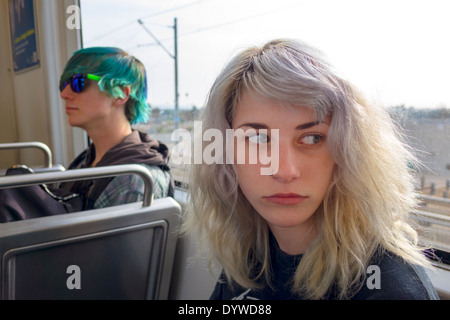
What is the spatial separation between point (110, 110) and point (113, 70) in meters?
0.18

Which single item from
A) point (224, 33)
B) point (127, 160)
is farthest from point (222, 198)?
point (224, 33)

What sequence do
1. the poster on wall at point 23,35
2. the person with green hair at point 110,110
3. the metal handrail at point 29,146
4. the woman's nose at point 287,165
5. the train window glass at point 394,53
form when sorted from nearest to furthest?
the woman's nose at point 287,165, the train window glass at point 394,53, the person with green hair at point 110,110, the metal handrail at point 29,146, the poster on wall at point 23,35

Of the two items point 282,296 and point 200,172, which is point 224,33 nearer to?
point 200,172

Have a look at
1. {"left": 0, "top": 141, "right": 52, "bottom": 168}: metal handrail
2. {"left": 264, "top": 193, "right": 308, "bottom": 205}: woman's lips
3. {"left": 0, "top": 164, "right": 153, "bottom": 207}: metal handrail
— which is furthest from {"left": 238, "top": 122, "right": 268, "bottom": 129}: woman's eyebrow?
{"left": 0, "top": 141, "right": 52, "bottom": 168}: metal handrail

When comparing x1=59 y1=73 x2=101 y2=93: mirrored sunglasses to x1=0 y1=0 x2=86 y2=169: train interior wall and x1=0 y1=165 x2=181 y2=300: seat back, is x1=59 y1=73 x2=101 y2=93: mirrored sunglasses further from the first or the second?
x1=0 y1=0 x2=86 y2=169: train interior wall

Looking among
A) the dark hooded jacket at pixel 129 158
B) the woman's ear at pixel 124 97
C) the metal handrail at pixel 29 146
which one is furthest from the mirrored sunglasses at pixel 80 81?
the metal handrail at pixel 29 146

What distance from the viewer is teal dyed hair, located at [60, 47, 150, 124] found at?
153cm

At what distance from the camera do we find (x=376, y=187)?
2.09ft

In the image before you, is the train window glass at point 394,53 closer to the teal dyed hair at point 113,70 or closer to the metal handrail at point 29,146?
the teal dyed hair at point 113,70

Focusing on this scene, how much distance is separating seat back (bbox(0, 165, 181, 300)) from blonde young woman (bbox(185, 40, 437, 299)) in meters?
0.57

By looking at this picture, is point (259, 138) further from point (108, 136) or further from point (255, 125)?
point (108, 136)

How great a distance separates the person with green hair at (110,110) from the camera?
1448 millimetres

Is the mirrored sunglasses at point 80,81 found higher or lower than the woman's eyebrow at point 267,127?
higher

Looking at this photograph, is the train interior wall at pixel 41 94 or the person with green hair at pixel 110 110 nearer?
the person with green hair at pixel 110 110
